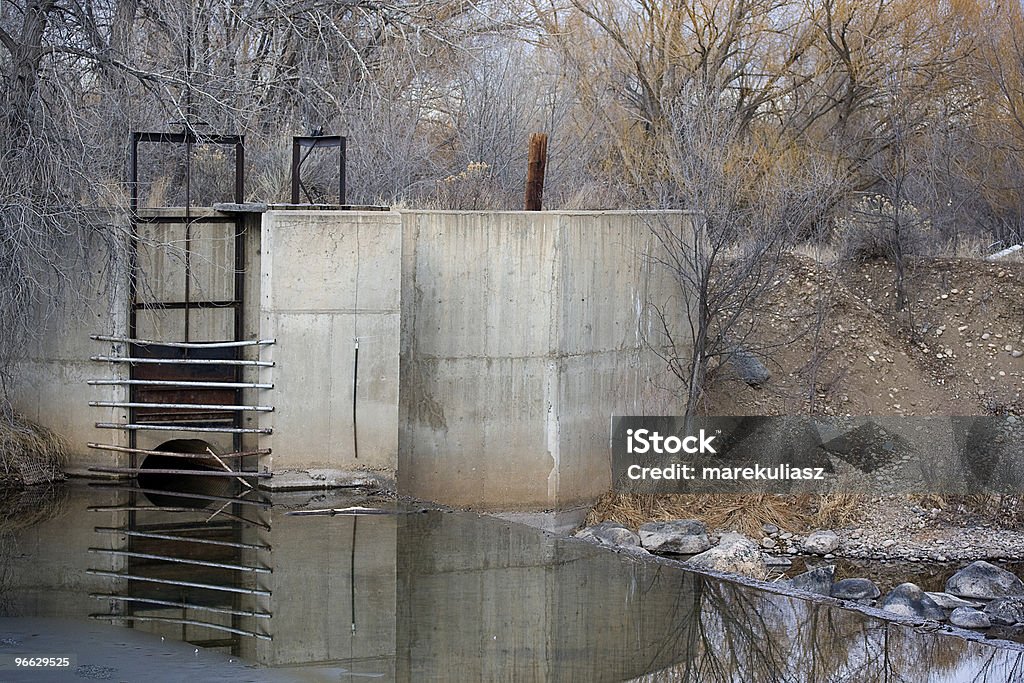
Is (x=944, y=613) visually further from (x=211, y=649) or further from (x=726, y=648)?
(x=211, y=649)

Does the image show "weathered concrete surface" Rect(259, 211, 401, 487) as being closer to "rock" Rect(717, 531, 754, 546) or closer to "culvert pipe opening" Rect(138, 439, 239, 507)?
"culvert pipe opening" Rect(138, 439, 239, 507)

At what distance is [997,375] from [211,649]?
13755mm

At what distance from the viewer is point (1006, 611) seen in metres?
10.7

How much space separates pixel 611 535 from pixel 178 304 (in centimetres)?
497

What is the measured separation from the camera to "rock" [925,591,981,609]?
11.3m

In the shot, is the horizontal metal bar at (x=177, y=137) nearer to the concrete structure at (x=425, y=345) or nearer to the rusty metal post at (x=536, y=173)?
the concrete structure at (x=425, y=345)

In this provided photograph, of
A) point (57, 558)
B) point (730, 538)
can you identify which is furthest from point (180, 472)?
point (730, 538)

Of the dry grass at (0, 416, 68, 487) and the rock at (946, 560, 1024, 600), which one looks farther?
the rock at (946, 560, 1024, 600)

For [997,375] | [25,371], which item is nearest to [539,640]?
[25,371]

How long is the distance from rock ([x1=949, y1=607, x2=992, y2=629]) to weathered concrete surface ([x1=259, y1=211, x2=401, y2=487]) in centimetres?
517

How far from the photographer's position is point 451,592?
881 cm

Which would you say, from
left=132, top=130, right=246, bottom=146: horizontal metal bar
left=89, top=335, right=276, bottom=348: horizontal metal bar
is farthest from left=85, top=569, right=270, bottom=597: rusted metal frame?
left=132, top=130, right=246, bottom=146: horizontal metal bar

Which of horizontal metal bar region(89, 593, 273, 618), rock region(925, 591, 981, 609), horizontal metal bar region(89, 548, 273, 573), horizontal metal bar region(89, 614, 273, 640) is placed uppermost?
horizontal metal bar region(89, 548, 273, 573)

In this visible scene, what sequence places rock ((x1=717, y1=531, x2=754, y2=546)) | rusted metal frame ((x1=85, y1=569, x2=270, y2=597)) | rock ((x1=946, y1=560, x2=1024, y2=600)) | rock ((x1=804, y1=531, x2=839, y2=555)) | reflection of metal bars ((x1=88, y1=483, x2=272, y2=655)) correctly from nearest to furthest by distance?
reflection of metal bars ((x1=88, y1=483, x2=272, y2=655)), rusted metal frame ((x1=85, y1=569, x2=270, y2=597)), rock ((x1=946, y1=560, x2=1024, y2=600)), rock ((x1=717, y1=531, x2=754, y2=546)), rock ((x1=804, y1=531, x2=839, y2=555))
